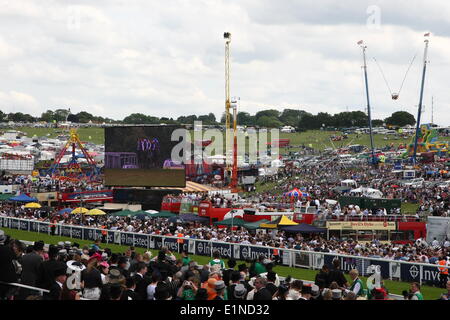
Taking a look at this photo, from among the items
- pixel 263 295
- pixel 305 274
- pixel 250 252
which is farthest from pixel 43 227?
pixel 263 295

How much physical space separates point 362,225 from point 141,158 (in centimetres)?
2087

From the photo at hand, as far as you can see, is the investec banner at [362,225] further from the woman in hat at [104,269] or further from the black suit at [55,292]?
the black suit at [55,292]

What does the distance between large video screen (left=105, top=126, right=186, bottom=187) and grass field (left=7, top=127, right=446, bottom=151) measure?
55170 millimetres

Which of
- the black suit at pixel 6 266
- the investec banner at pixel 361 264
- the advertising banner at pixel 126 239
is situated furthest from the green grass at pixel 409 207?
the black suit at pixel 6 266

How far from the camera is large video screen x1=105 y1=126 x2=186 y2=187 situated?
154 feet

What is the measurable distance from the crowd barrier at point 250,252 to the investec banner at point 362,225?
844 cm

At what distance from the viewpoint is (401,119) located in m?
152

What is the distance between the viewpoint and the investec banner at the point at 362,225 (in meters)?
31.0

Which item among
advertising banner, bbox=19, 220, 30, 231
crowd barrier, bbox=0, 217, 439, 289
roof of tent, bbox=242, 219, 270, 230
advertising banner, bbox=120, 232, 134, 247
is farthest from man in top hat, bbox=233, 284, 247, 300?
advertising banner, bbox=19, 220, 30, 231

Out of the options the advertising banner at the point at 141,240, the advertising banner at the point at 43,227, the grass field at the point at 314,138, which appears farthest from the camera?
the grass field at the point at 314,138

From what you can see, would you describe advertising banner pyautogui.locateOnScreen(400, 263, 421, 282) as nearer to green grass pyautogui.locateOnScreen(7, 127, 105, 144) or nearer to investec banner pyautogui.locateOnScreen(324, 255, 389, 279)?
investec banner pyautogui.locateOnScreen(324, 255, 389, 279)

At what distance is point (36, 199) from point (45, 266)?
36904 millimetres
